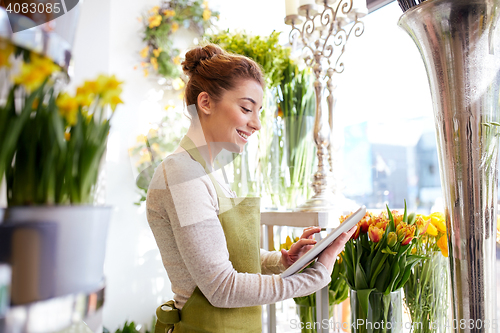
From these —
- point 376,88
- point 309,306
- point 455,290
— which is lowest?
point 309,306

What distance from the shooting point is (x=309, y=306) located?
1.07 m

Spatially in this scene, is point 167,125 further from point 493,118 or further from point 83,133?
point 493,118

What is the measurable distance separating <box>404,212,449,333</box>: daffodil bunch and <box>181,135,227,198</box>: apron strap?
20.2 inches

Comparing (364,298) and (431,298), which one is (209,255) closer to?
(364,298)

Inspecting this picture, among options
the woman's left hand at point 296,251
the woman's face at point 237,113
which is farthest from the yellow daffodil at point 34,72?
the woman's left hand at point 296,251

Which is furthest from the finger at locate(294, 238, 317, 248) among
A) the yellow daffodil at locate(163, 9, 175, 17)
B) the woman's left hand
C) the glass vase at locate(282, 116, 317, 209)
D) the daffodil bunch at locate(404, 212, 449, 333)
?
the yellow daffodil at locate(163, 9, 175, 17)

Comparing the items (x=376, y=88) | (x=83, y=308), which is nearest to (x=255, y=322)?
(x=83, y=308)

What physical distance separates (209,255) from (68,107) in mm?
489

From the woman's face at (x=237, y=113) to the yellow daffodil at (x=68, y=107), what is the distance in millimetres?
435

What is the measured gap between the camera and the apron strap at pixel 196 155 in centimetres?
46

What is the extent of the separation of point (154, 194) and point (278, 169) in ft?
2.13

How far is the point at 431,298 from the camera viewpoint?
0.86 m

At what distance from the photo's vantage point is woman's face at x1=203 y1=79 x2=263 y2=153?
0.62m

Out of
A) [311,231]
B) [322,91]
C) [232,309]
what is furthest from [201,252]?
[322,91]
